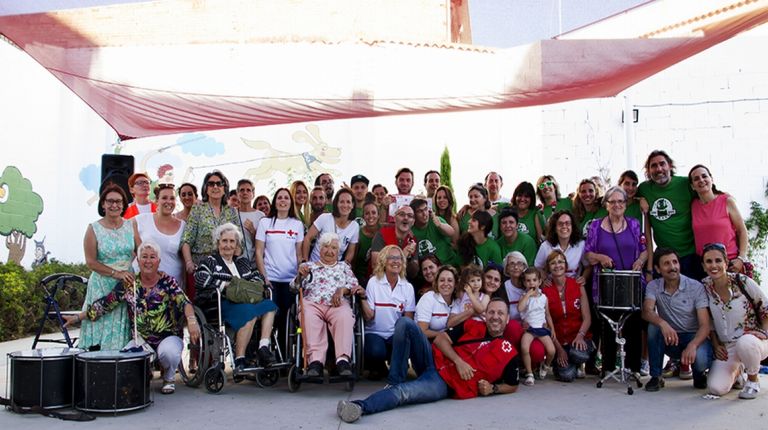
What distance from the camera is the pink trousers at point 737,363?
398cm

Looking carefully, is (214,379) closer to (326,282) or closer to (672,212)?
(326,282)

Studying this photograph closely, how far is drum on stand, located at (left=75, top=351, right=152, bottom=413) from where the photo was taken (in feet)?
11.6

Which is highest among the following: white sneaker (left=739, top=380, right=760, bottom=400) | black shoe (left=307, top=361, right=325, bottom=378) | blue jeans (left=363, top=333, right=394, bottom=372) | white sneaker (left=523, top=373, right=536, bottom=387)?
blue jeans (left=363, top=333, right=394, bottom=372)

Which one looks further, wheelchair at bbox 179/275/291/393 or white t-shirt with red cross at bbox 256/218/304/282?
white t-shirt with red cross at bbox 256/218/304/282

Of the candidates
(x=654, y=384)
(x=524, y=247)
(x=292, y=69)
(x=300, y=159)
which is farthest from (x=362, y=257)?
(x=300, y=159)

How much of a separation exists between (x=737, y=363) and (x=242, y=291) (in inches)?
126

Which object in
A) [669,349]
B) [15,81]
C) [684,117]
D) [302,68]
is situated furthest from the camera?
[684,117]

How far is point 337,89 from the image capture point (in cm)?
479

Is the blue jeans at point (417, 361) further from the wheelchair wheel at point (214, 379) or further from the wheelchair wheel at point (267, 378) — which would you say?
the wheelchair wheel at point (214, 379)

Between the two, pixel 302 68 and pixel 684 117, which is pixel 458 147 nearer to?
pixel 684 117

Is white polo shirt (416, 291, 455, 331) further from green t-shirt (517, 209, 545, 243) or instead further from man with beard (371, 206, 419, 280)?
green t-shirt (517, 209, 545, 243)

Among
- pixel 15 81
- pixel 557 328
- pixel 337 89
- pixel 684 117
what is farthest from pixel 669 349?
pixel 15 81

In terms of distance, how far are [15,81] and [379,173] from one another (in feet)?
18.4

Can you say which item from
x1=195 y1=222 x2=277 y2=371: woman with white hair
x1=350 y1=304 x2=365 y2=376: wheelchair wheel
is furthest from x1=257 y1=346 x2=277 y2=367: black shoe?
x1=350 y1=304 x2=365 y2=376: wheelchair wheel
